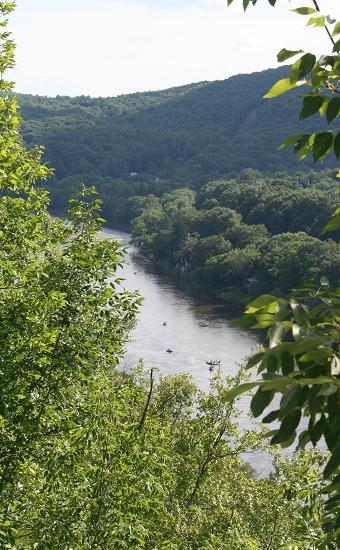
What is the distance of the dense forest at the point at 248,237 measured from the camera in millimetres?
92125

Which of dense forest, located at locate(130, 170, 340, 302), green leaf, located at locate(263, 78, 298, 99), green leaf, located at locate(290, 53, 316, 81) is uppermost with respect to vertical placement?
green leaf, located at locate(290, 53, 316, 81)

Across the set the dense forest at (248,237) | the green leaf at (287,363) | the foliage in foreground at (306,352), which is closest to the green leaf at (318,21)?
the foliage in foreground at (306,352)

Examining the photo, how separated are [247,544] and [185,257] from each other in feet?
346

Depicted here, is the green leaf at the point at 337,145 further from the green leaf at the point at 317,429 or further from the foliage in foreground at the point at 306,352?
the green leaf at the point at 317,429

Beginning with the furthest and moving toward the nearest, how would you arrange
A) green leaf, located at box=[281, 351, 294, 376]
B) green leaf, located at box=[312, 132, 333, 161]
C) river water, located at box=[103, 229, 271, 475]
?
1. river water, located at box=[103, 229, 271, 475]
2. green leaf, located at box=[312, 132, 333, 161]
3. green leaf, located at box=[281, 351, 294, 376]

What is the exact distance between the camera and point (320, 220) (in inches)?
4281

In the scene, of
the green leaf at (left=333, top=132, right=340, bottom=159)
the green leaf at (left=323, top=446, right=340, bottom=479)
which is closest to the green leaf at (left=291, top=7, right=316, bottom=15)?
the green leaf at (left=333, top=132, right=340, bottom=159)

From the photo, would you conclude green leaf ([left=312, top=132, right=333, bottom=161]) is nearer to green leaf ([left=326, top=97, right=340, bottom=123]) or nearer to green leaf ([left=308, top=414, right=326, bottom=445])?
green leaf ([left=326, top=97, right=340, bottom=123])

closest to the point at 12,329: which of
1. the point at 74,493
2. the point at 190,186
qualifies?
the point at 74,493

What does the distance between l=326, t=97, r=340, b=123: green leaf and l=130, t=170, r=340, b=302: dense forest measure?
80.0 meters

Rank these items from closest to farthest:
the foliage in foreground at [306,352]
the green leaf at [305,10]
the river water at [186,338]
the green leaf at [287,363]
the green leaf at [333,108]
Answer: the foliage in foreground at [306,352] < the green leaf at [287,363] < the green leaf at [305,10] < the green leaf at [333,108] < the river water at [186,338]

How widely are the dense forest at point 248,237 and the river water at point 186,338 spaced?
324 inches

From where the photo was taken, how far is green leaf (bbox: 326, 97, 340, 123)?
3.66 meters

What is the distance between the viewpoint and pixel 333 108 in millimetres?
3684
